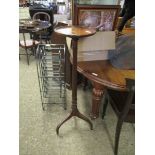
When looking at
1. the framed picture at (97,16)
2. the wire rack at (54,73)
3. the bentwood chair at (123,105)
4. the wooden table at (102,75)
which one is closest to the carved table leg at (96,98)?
the wooden table at (102,75)

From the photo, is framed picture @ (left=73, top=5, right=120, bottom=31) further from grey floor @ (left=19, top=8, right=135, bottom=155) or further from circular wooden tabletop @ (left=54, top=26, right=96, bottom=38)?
grey floor @ (left=19, top=8, right=135, bottom=155)

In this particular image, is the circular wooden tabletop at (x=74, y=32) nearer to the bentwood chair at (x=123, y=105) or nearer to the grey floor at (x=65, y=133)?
the bentwood chair at (x=123, y=105)

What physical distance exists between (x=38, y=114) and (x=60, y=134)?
1.41 ft

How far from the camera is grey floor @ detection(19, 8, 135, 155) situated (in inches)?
75.5

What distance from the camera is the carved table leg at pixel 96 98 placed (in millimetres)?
2123

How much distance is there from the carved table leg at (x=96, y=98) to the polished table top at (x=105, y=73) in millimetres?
189

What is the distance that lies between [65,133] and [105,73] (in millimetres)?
709

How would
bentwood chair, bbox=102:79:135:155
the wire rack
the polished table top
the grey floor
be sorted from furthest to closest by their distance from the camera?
the wire rack
the grey floor
the polished table top
bentwood chair, bbox=102:79:135:155

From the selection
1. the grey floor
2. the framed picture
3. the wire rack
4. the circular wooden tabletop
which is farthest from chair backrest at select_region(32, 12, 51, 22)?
the circular wooden tabletop

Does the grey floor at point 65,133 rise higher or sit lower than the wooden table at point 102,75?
lower

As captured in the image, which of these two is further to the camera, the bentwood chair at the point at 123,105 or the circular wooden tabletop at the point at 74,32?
the circular wooden tabletop at the point at 74,32

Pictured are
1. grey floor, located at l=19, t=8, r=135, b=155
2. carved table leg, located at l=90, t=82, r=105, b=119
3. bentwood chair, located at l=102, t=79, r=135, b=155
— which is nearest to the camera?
bentwood chair, located at l=102, t=79, r=135, b=155

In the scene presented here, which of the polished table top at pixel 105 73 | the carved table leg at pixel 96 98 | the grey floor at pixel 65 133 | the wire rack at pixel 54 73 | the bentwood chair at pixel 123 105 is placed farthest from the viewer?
the wire rack at pixel 54 73
